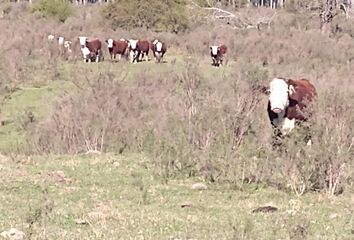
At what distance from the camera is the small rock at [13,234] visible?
7621 millimetres

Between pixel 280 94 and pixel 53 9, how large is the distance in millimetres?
36502

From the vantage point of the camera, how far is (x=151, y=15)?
4328 centimetres

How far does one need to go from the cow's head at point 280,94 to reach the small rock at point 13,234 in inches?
302

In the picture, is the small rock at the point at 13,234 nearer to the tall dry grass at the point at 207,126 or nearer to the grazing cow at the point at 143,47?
the tall dry grass at the point at 207,126

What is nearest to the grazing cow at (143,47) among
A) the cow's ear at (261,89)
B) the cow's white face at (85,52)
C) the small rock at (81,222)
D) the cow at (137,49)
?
the cow at (137,49)

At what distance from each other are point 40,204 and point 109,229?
1658mm

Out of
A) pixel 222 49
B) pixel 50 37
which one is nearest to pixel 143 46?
pixel 222 49

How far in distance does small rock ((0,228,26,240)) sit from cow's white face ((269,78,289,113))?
766 cm

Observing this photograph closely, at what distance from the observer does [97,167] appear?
13227 millimetres

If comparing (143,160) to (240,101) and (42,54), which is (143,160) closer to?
(240,101)

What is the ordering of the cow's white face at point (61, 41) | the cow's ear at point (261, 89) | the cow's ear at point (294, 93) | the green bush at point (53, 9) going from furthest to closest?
the green bush at point (53, 9) → the cow's white face at point (61, 41) → the cow's ear at point (261, 89) → the cow's ear at point (294, 93)

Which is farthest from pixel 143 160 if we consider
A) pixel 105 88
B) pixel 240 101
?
pixel 105 88

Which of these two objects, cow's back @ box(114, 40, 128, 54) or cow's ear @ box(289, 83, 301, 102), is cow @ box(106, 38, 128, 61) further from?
cow's ear @ box(289, 83, 301, 102)

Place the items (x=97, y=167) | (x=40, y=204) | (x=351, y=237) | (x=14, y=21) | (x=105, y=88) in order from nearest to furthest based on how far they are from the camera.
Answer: (x=351, y=237) < (x=40, y=204) < (x=97, y=167) < (x=105, y=88) < (x=14, y=21)
